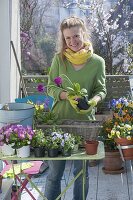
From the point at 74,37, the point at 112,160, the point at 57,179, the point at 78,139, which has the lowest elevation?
the point at 112,160

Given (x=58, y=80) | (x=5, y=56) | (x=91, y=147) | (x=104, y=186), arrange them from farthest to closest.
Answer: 1. (x=5, y=56)
2. (x=104, y=186)
3. (x=58, y=80)
4. (x=91, y=147)

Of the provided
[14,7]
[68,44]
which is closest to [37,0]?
[14,7]

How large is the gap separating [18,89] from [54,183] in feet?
9.24

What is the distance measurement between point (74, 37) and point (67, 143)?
829mm

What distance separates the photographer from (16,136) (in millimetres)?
2551

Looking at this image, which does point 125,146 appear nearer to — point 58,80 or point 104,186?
point 58,80

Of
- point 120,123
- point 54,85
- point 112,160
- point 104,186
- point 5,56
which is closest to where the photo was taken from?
point 54,85

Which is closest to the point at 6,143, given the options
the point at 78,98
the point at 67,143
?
the point at 67,143

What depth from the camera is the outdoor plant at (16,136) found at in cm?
254

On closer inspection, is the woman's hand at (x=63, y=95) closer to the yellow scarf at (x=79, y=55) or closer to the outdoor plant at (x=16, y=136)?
the yellow scarf at (x=79, y=55)

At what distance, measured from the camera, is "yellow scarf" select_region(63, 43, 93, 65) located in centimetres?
298

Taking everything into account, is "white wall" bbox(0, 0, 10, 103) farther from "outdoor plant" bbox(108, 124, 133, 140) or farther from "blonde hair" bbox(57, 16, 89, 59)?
"outdoor plant" bbox(108, 124, 133, 140)

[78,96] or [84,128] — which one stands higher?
[78,96]

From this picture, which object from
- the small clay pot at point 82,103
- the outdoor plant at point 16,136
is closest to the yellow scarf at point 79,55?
the small clay pot at point 82,103
